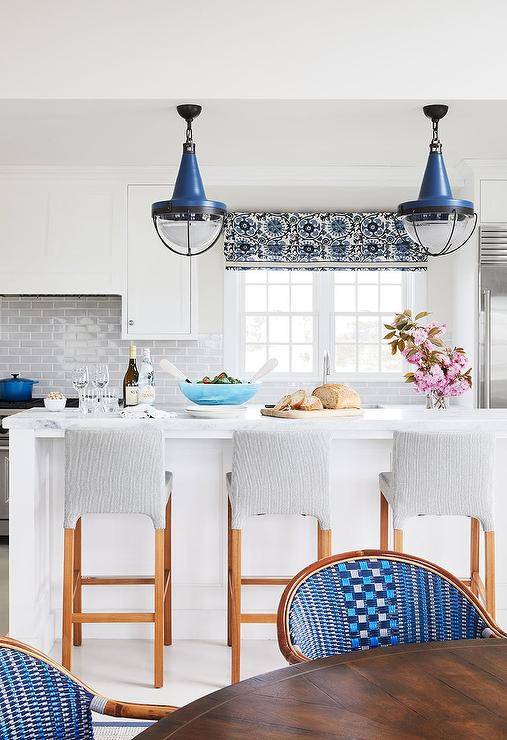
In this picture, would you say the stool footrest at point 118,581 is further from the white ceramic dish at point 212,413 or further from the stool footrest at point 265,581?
the white ceramic dish at point 212,413

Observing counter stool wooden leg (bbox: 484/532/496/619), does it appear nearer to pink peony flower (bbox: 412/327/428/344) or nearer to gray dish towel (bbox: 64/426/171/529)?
pink peony flower (bbox: 412/327/428/344)

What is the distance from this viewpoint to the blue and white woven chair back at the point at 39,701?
140cm

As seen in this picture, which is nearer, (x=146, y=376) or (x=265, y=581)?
(x=265, y=581)

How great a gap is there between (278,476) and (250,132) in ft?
6.92

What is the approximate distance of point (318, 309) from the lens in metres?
6.19

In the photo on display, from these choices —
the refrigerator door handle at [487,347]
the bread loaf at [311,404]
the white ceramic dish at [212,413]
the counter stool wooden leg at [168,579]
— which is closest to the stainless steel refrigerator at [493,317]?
the refrigerator door handle at [487,347]

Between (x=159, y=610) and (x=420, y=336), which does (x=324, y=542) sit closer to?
(x=159, y=610)

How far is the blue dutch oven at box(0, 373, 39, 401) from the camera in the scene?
5570 mm

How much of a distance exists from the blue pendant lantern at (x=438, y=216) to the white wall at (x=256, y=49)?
41 centimetres

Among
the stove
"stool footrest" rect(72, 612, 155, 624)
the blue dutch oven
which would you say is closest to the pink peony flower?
"stool footrest" rect(72, 612, 155, 624)

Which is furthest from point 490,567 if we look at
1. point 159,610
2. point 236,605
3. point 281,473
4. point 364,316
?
point 364,316

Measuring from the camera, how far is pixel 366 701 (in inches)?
51.2

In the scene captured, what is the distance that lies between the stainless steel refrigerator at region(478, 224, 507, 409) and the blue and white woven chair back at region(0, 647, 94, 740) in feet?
13.3

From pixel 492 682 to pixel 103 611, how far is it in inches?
103
